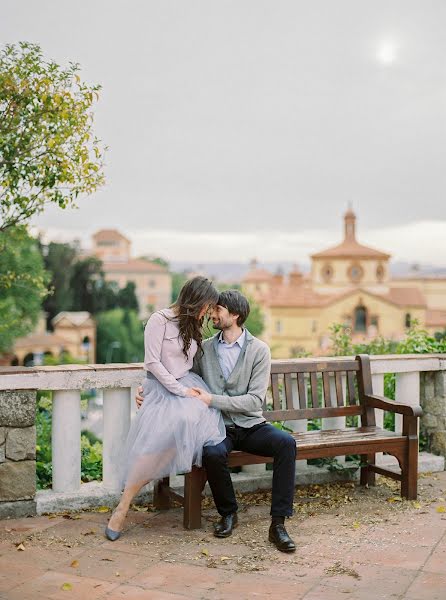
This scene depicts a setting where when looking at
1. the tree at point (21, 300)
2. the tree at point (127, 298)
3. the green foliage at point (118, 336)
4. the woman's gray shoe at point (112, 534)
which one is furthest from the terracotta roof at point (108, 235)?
the woman's gray shoe at point (112, 534)

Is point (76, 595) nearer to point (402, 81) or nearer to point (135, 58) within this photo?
point (135, 58)

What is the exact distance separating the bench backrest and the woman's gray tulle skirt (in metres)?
0.75

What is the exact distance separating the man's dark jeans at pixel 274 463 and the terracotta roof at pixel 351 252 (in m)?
95.1

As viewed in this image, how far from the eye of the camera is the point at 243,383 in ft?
15.6

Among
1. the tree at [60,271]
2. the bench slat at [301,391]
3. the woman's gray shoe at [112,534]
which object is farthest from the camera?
the tree at [60,271]

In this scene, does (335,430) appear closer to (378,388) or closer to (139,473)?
(378,388)

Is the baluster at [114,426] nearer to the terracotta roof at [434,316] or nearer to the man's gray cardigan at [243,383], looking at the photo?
the man's gray cardigan at [243,383]

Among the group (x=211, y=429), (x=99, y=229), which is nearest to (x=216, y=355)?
(x=211, y=429)

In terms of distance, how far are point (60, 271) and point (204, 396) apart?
5647 cm

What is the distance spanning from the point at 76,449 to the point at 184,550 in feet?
3.69

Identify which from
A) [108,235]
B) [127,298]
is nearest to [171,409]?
[127,298]

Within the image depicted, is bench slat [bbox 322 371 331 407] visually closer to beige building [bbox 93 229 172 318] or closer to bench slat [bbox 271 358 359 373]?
bench slat [bbox 271 358 359 373]

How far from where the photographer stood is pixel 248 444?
15.5 ft

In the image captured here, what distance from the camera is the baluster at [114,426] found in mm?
5133
